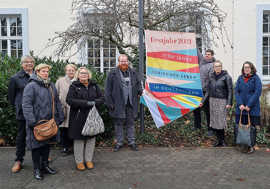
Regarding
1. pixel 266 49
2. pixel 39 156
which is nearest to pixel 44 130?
pixel 39 156

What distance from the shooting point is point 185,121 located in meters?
7.54

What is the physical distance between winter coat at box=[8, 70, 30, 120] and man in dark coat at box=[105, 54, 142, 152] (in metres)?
1.51

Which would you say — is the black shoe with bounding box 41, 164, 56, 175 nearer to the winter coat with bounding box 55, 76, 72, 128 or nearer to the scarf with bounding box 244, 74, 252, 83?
the winter coat with bounding box 55, 76, 72, 128

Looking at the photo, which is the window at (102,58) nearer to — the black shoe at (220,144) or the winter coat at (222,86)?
the winter coat at (222,86)

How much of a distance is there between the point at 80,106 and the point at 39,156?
2.99 feet

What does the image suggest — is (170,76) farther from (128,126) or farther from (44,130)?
(44,130)

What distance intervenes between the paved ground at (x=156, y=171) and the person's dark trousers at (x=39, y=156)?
0.22 meters

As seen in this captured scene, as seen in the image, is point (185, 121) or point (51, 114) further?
point (185, 121)

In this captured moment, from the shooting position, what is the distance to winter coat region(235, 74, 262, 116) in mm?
5363

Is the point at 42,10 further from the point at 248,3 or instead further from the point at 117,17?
the point at 248,3

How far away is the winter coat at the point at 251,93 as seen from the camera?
536cm

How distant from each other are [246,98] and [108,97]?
248cm

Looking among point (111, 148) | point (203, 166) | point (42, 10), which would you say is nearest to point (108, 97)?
point (111, 148)

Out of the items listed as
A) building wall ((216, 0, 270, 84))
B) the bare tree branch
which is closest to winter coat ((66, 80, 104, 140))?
the bare tree branch
